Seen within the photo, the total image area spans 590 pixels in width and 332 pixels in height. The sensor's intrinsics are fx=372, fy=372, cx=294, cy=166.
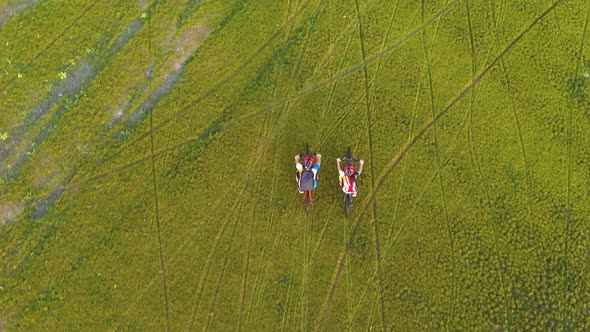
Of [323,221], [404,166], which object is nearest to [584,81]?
[404,166]

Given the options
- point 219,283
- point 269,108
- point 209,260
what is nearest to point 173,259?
point 209,260

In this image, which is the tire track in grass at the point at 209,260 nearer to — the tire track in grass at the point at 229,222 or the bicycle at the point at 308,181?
the tire track in grass at the point at 229,222

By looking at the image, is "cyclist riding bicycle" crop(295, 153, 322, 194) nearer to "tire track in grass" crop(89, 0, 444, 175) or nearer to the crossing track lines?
"tire track in grass" crop(89, 0, 444, 175)

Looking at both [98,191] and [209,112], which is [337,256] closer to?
[209,112]

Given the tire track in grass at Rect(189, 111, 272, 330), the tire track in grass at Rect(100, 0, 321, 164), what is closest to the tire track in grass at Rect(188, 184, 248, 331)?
the tire track in grass at Rect(189, 111, 272, 330)

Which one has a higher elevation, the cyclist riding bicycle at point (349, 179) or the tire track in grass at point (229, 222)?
the tire track in grass at point (229, 222)

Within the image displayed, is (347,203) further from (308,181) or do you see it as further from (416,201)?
(416,201)

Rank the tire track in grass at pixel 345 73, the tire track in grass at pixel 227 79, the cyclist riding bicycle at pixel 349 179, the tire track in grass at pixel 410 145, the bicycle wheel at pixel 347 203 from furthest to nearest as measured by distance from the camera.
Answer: the tire track in grass at pixel 345 73
the tire track in grass at pixel 227 79
the bicycle wheel at pixel 347 203
the tire track in grass at pixel 410 145
the cyclist riding bicycle at pixel 349 179

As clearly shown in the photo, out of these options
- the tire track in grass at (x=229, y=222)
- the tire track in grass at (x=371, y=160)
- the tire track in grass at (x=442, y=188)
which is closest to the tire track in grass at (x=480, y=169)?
the tire track in grass at (x=442, y=188)
